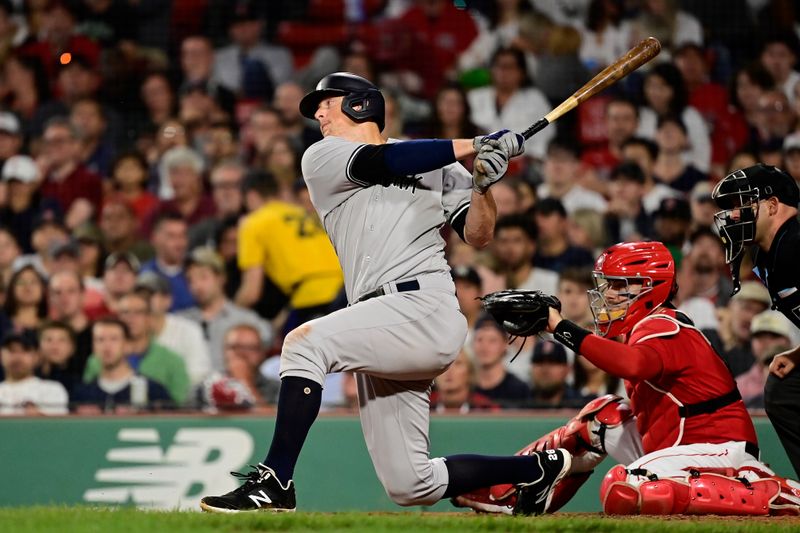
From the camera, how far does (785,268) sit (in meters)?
4.98

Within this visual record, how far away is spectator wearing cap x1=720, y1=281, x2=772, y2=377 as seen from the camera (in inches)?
270

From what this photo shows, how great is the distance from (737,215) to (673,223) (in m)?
2.72

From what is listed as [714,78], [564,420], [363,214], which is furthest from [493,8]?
[363,214]

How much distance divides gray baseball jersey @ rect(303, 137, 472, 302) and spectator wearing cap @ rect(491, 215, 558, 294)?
3318mm

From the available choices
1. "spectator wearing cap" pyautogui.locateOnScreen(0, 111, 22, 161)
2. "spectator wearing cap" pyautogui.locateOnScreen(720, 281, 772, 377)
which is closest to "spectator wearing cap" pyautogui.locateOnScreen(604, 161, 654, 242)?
"spectator wearing cap" pyautogui.locateOnScreen(720, 281, 772, 377)

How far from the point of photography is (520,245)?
305 inches

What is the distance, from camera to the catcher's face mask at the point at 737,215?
5012 mm

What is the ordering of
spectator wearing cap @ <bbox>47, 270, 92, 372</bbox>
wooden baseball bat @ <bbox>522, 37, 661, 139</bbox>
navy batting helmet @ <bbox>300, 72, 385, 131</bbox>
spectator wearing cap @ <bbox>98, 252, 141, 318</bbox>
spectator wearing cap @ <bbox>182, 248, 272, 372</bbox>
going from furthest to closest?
1. spectator wearing cap @ <bbox>98, 252, 141, 318</bbox>
2. spectator wearing cap @ <bbox>182, 248, 272, 372</bbox>
3. spectator wearing cap @ <bbox>47, 270, 92, 372</bbox>
4. navy batting helmet @ <bbox>300, 72, 385, 131</bbox>
5. wooden baseball bat @ <bbox>522, 37, 661, 139</bbox>

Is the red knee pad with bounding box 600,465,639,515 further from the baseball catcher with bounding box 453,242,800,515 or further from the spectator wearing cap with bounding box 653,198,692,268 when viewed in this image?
the spectator wearing cap with bounding box 653,198,692,268

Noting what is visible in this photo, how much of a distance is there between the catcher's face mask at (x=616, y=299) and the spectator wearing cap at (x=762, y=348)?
6.63ft

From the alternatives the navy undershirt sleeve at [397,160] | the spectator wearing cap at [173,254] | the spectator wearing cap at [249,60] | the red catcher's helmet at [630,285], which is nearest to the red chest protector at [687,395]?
the red catcher's helmet at [630,285]

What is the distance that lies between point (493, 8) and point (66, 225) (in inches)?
150

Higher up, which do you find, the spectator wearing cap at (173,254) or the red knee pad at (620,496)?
the spectator wearing cap at (173,254)

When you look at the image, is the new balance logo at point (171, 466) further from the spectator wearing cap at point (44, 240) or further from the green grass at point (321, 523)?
the green grass at point (321, 523)
